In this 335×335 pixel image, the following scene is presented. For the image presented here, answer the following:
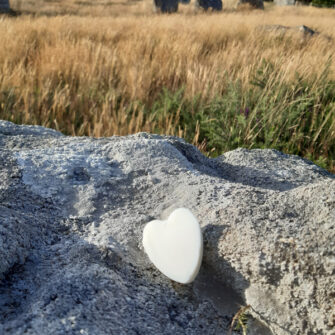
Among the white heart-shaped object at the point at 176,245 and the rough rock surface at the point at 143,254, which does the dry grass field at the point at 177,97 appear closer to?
the rough rock surface at the point at 143,254

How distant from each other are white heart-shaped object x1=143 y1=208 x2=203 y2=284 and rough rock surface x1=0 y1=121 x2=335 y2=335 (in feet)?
0.11

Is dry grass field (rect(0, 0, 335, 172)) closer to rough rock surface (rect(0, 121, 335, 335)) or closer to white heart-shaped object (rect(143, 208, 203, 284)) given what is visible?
rough rock surface (rect(0, 121, 335, 335))

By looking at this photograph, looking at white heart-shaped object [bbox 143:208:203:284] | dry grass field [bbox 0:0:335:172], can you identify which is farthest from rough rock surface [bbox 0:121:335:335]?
dry grass field [bbox 0:0:335:172]

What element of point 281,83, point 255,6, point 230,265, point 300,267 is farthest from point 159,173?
point 255,6

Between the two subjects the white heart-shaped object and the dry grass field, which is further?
the dry grass field

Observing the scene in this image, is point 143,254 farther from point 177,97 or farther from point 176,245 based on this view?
point 177,97

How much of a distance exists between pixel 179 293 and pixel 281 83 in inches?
86.0

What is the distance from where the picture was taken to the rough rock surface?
0.77 meters

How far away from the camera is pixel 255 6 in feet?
60.6

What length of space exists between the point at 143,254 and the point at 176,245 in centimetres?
9

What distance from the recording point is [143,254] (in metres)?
0.95

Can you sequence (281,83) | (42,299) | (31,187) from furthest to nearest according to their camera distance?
(281,83) < (31,187) < (42,299)

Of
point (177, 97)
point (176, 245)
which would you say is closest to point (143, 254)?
point (176, 245)

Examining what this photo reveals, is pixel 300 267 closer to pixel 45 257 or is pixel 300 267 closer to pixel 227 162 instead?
pixel 45 257
